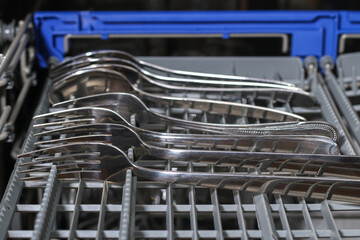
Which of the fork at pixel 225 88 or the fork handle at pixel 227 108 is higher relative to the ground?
the fork at pixel 225 88

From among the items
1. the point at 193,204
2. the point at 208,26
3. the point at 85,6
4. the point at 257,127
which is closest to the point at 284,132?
the point at 257,127

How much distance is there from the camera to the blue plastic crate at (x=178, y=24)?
33.5 inches

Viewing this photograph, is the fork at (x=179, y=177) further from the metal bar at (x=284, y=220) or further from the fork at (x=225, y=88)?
the fork at (x=225, y=88)

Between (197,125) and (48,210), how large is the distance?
22 cm

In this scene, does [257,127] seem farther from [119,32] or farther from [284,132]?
[119,32]

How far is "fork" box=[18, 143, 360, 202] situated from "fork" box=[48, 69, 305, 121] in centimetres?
15

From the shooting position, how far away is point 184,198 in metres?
1.07

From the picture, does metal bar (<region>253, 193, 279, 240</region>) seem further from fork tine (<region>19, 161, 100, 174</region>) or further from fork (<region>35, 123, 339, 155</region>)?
fork tine (<region>19, 161, 100, 174</region>)

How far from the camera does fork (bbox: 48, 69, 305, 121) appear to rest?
70cm

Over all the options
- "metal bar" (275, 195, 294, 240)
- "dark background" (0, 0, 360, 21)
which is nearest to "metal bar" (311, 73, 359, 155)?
"metal bar" (275, 195, 294, 240)

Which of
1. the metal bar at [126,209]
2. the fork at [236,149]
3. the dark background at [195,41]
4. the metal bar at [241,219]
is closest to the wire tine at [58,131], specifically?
the fork at [236,149]

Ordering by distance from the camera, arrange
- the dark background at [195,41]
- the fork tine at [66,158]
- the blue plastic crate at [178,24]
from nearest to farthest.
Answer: the fork tine at [66,158], the blue plastic crate at [178,24], the dark background at [195,41]

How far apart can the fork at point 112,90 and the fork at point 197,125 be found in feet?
0.15

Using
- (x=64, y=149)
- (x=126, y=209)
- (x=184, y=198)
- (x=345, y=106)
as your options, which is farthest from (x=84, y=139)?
(x=184, y=198)
